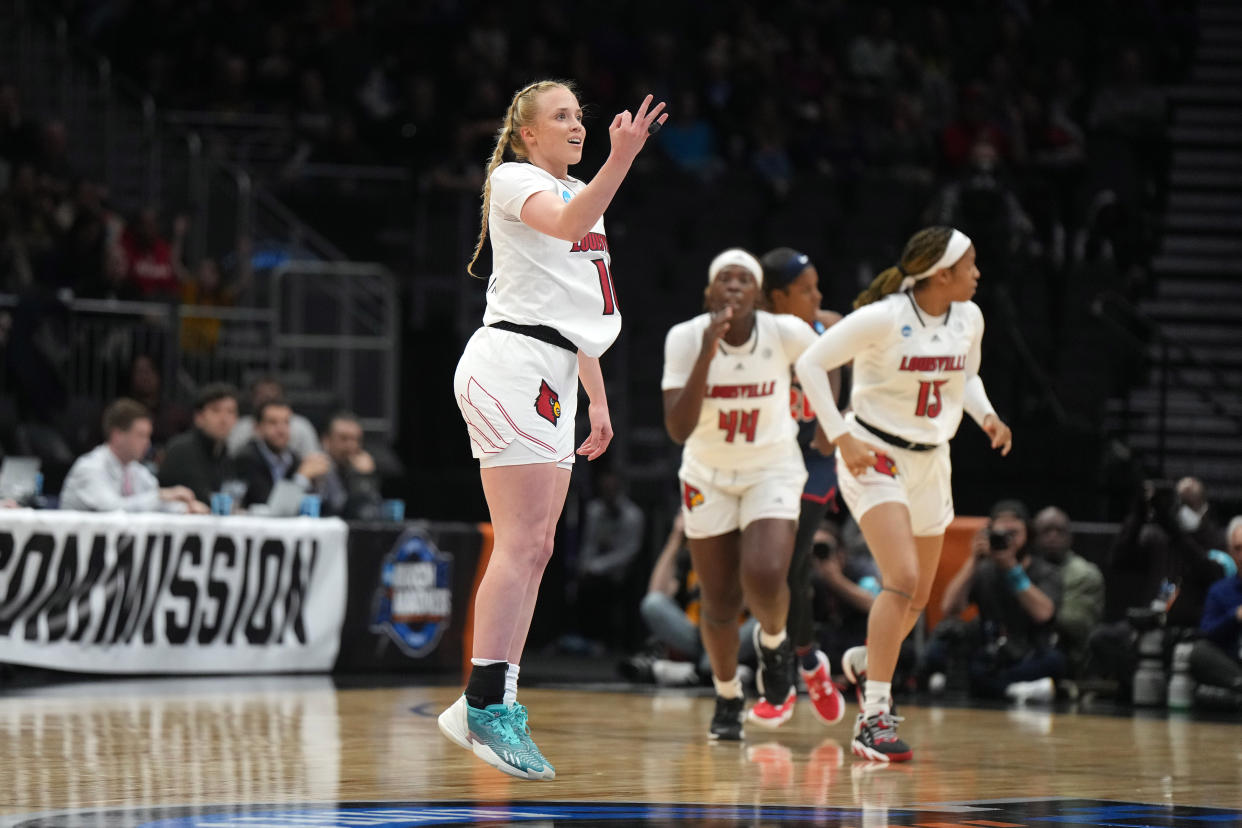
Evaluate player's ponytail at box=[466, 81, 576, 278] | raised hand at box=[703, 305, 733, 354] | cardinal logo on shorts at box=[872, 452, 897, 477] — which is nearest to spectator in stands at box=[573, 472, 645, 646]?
raised hand at box=[703, 305, 733, 354]

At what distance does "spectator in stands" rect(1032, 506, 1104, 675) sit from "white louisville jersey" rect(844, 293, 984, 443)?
4.47m

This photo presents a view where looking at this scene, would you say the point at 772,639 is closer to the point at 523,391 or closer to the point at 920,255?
the point at 920,255

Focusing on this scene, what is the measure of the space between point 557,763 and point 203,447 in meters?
5.56

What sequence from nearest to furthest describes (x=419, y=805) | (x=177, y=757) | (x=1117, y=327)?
(x=419, y=805), (x=177, y=757), (x=1117, y=327)

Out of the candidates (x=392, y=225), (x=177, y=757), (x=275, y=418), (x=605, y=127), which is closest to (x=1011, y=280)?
(x=605, y=127)

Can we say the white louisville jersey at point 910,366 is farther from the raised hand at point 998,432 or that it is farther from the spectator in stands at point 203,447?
the spectator in stands at point 203,447

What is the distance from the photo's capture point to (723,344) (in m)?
7.60

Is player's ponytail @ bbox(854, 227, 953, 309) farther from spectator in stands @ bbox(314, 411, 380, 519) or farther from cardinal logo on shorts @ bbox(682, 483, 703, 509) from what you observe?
spectator in stands @ bbox(314, 411, 380, 519)

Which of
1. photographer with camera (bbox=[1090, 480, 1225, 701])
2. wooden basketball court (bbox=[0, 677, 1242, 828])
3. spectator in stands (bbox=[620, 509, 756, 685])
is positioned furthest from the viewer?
spectator in stands (bbox=[620, 509, 756, 685])

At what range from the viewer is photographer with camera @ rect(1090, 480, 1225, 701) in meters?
10.4

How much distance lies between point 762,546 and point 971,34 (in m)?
13.2

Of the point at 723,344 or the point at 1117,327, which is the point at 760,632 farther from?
the point at 1117,327

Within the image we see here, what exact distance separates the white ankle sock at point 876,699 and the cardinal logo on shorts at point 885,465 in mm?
771

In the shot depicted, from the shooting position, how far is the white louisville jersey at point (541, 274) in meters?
5.25
